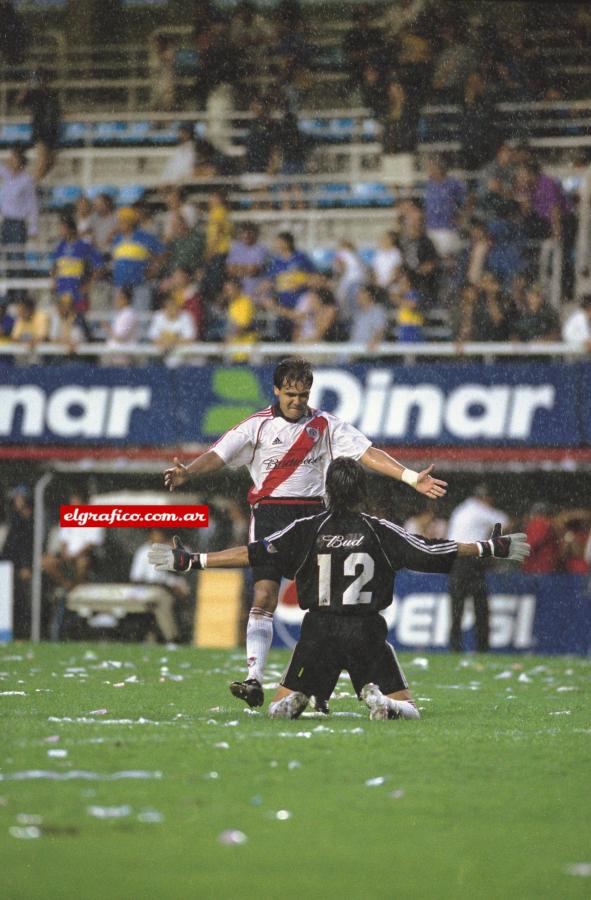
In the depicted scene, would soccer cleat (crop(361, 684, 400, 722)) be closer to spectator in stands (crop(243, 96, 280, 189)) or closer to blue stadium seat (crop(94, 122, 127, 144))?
spectator in stands (crop(243, 96, 280, 189))

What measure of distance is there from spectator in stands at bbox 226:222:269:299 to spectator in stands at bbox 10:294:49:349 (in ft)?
8.39

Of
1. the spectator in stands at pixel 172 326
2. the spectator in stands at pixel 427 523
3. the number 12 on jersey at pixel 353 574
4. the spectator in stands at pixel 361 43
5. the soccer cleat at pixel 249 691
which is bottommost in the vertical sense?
the soccer cleat at pixel 249 691

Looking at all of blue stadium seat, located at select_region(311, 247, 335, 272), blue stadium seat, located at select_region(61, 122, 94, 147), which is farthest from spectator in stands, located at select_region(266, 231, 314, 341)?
blue stadium seat, located at select_region(61, 122, 94, 147)

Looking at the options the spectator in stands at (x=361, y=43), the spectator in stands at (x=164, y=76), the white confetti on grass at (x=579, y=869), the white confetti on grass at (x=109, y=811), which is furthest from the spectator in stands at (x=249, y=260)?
the white confetti on grass at (x=579, y=869)

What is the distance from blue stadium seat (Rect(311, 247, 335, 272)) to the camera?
70.9 ft

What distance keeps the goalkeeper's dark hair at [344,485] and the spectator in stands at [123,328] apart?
11.3 metres

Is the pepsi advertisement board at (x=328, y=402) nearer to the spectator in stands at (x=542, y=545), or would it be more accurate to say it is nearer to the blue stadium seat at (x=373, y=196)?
the spectator in stands at (x=542, y=545)

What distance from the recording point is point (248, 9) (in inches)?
958

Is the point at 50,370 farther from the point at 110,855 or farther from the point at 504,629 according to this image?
the point at 110,855

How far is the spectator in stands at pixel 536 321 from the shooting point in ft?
61.9

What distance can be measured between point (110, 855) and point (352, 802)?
1396mm

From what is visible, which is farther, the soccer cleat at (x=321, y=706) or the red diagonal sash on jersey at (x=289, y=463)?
the red diagonal sash on jersey at (x=289, y=463)

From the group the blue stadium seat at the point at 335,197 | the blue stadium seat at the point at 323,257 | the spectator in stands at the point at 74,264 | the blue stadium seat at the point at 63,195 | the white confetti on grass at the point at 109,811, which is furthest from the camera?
the blue stadium seat at the point at 63,195

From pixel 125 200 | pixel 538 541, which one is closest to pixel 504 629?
pixel 538 541
